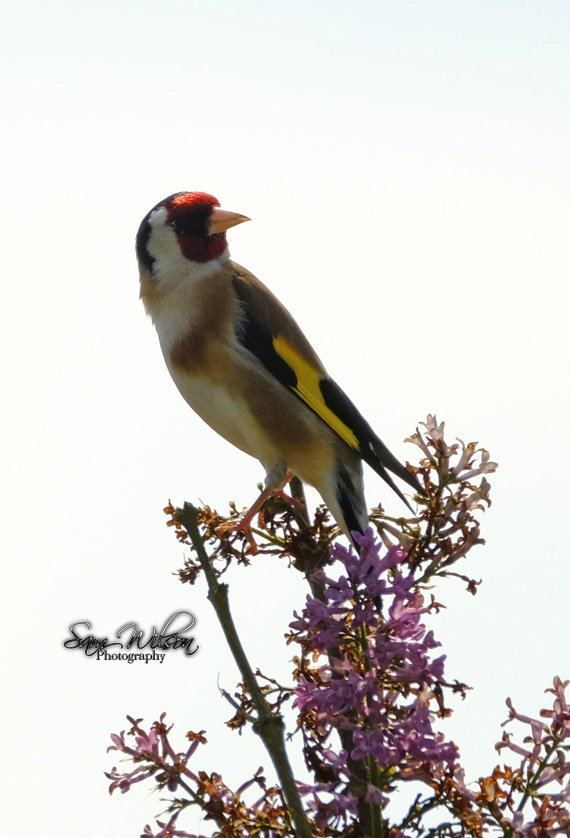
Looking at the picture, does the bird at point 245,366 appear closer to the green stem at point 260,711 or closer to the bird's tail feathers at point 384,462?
the bird's tail feathers at point 384,462

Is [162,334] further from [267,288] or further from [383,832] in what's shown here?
[383,832]

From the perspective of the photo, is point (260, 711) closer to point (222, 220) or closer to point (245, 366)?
point (245, 366)

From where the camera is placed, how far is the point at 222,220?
17.5 ft

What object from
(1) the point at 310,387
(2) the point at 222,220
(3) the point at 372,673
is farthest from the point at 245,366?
(3) the point at 372,673

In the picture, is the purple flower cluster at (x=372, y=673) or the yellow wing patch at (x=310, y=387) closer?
the purple flower cluster at (x=372, y=673)

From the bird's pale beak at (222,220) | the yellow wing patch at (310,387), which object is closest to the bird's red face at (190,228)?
the bird's pale beak at (222,220)

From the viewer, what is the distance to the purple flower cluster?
2445mm

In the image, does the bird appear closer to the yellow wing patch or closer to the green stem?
the yellow wing patch

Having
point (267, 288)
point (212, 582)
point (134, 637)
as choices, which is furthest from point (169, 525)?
point (267, 288)

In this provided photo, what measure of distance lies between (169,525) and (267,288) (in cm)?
239

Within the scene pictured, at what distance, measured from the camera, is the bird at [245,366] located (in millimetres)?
4910

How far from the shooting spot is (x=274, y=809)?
8.63 ft

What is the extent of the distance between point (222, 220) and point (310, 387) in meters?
0.85

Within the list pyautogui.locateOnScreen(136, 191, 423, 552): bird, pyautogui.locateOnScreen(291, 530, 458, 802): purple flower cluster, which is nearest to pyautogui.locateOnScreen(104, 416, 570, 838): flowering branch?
pyautogui.locateOnScreen(291, 530, 458, 802): purple flower cluster
